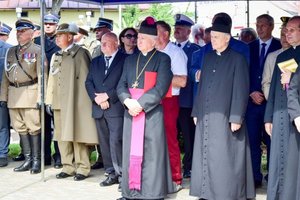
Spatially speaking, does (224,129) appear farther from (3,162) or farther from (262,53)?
(3,162)

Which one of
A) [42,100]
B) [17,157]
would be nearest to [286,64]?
[42,100]

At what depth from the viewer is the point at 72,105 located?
6.68 metres

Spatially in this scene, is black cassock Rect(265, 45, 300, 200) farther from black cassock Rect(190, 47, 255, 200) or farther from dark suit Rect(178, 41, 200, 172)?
dark suit Rect(178, 41, 200, 172)

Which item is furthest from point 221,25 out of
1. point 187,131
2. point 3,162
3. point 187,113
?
point 3,162

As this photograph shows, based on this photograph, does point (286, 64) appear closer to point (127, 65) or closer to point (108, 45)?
point (127, 65)

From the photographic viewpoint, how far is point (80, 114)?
6.72 metres

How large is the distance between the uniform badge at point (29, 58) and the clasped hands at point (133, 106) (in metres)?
2.05

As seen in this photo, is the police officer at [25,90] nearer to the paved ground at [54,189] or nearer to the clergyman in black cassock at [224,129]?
the paved ground at [54,189]

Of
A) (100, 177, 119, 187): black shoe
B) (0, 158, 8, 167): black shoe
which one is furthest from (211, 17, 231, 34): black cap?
(0, 158, 8, 167): black shoe

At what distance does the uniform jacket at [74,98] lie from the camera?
21.9 ft

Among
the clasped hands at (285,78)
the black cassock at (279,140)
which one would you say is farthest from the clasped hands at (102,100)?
the clasped hands at (285,78)

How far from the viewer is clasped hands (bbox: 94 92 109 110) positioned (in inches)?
250

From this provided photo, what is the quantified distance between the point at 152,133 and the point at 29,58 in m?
2.39

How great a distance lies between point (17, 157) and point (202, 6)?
13.0 meters
